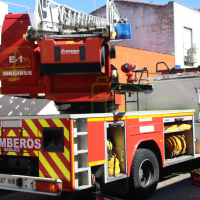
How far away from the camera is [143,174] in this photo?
5.33 m

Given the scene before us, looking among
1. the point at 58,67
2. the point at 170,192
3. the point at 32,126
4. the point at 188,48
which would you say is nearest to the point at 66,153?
the point at 32,126

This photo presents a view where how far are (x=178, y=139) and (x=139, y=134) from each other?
171 cm

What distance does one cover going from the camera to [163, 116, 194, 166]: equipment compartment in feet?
20.0

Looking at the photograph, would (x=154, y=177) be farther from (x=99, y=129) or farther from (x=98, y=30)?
(x=98, y=30)

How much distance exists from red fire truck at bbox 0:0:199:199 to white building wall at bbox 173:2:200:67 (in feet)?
50.5

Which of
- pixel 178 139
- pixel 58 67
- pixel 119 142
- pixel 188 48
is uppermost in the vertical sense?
pixel 188 48

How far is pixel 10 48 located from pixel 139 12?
1672cm

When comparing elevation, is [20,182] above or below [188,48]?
below

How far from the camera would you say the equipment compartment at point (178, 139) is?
20.0 feet

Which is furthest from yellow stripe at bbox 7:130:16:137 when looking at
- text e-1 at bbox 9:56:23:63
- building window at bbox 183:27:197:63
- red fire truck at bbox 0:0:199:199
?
building window at bbox 183:27:197:63

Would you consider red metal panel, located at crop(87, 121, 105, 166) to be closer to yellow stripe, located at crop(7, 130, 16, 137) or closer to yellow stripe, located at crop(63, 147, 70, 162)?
yellow stripe, located at crop(63, 147, 70, 162)

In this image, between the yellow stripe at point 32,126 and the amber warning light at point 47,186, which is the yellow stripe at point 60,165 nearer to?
the amber warning light at point 47,186

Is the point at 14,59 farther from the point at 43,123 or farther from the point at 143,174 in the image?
the point at 143,174

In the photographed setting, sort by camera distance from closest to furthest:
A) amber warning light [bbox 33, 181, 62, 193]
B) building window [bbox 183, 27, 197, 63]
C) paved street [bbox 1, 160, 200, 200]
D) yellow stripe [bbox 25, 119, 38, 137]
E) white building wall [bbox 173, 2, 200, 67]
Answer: amber warning light [bbox 33, 181, 62, 193], yellow stripe [bbox 25, 119, 38, 137], paved street [bbox 1, 160, 200, 200], white building wall [bbox 173, 2, 200, 67], building window [bbox 183, 27, 197, 63]
